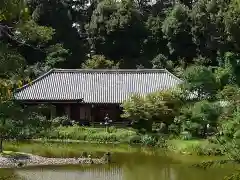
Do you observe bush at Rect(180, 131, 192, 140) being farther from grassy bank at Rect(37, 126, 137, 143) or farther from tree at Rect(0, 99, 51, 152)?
tree at Rect(0, 99, 51, 152)

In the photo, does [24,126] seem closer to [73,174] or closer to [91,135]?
[91,135]

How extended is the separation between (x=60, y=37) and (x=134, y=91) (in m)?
16.2

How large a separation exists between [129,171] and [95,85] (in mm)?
15616

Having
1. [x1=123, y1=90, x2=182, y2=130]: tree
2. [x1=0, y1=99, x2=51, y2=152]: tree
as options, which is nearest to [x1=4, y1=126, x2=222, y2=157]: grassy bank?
[x1=0, y1=99, x2=51, y2=152]: tree

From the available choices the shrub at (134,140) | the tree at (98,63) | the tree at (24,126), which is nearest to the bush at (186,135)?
the shrub at (134,140)

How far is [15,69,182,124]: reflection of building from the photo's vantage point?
32.8 meters

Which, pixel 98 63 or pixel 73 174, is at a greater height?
pixel 98 63

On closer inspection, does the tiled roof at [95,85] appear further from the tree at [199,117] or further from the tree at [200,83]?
the tree at [199,117]

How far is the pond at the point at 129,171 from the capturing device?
18.5m

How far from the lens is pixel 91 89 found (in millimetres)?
34344

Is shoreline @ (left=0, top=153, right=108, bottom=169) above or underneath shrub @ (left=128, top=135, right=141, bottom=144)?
underneath

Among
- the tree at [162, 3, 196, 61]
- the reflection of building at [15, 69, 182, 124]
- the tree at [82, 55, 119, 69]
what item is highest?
the tree at [162, 3, 196, 61]

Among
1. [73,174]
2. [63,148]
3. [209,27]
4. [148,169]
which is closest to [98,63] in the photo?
[209,27]

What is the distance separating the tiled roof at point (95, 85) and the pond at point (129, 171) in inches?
400
